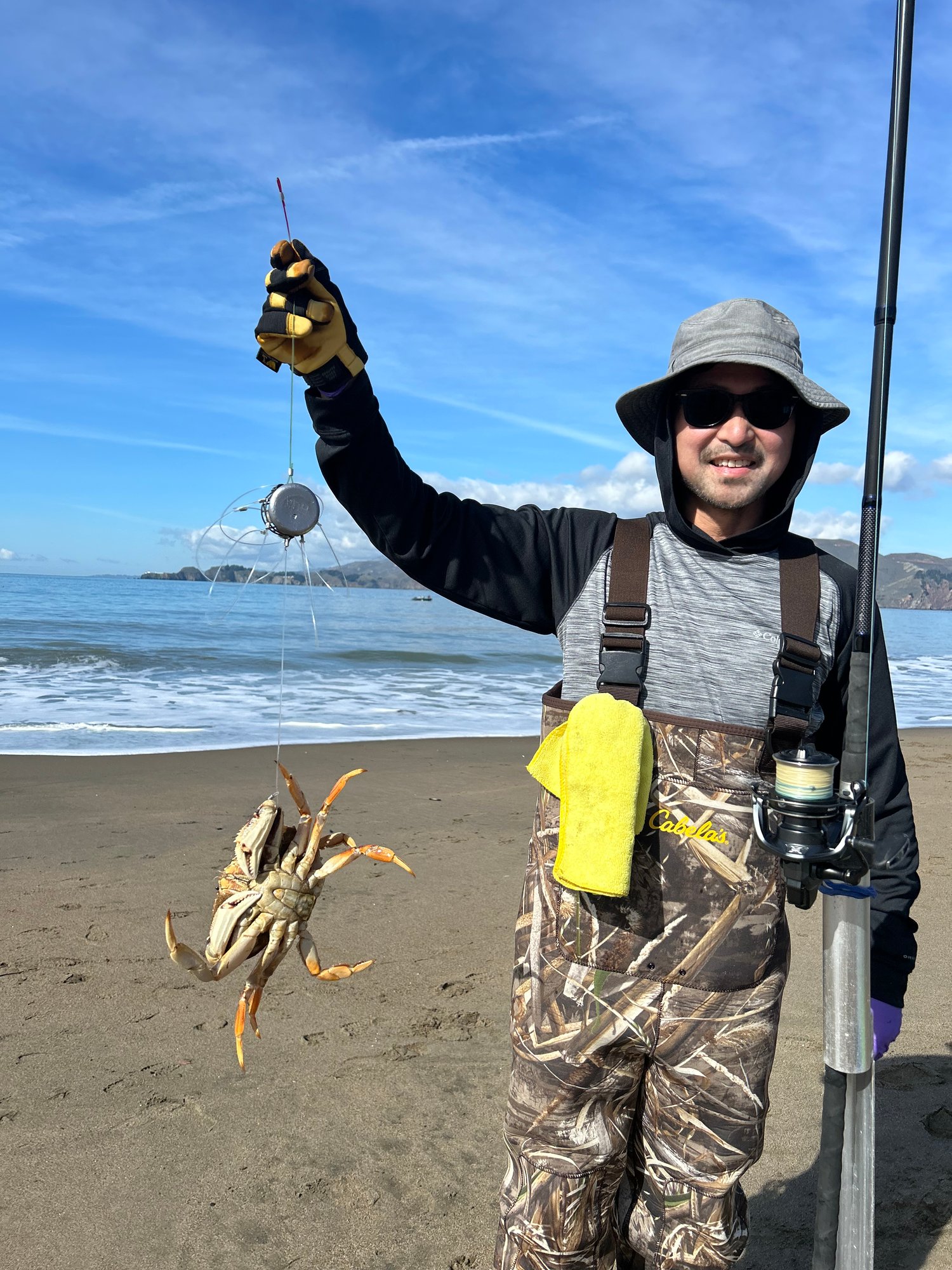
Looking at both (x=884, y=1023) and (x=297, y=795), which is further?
(x=297, y=795)

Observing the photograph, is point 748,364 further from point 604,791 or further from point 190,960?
point 190,960

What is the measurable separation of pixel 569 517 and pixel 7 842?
587 centimetres

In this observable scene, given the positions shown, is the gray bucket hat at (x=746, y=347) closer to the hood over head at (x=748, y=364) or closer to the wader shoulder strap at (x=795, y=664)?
the hood over head at (x=748, y=364)

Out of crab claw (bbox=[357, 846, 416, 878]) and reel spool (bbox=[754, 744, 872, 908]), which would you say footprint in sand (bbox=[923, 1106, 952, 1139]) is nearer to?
reel spool (bbox=[754, 744, 872, 908])

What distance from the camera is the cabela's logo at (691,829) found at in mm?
2172

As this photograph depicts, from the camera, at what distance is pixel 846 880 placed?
2.01 meters

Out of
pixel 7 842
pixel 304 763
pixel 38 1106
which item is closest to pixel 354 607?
pixel 304 763

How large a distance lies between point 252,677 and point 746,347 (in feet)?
49.2

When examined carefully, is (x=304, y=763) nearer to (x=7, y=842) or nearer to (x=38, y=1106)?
(x=7, y=842)

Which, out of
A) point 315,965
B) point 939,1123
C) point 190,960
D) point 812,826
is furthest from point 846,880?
point 939,1123

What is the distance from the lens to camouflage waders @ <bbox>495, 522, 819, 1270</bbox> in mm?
2174

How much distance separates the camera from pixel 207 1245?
9.97ft

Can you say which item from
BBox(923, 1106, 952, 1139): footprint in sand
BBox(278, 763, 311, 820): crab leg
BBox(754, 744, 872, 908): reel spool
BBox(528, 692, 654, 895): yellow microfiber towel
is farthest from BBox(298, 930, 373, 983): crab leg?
BBox(923, 1106, 952, 1139): footprint in sand

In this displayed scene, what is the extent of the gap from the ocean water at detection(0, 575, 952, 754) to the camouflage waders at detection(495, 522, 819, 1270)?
1169 millimetres
